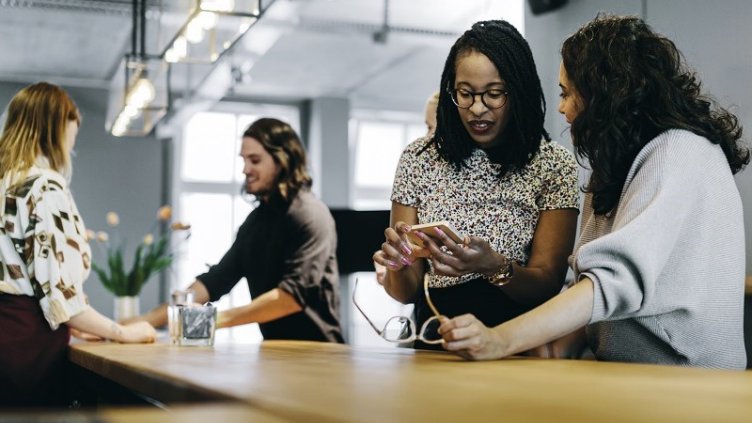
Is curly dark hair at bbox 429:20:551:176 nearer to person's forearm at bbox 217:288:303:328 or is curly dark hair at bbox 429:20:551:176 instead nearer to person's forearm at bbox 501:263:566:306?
person's forearm at bbox 501:263:566:306

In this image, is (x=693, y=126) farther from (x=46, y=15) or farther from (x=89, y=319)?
(x=46, y=15)

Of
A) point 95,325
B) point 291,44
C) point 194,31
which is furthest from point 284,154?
point 291,44

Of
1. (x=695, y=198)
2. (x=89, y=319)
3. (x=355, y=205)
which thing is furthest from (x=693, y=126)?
(x=355, y=205)

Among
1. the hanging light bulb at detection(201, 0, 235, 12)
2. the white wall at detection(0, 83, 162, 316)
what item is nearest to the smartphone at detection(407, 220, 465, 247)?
the hanging light bulb at detection(201, 0, 235, 12)

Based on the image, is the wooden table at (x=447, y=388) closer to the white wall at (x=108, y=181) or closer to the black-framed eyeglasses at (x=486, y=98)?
the black-framed eyeglasses at (x=486, y=98)

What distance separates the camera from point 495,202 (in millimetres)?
2078

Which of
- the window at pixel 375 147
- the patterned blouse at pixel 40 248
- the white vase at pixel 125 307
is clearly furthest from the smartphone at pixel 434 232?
the window at pixel 375 147

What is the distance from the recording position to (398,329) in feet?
5.95

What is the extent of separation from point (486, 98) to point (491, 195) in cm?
21

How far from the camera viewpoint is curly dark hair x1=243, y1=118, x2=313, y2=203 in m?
3.19

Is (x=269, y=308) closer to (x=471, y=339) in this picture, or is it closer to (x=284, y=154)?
(x=284, y=154)

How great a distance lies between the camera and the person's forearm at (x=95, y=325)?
2.54m

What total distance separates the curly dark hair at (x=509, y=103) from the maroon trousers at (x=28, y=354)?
3.75 ft

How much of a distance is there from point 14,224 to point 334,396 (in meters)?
1.71
